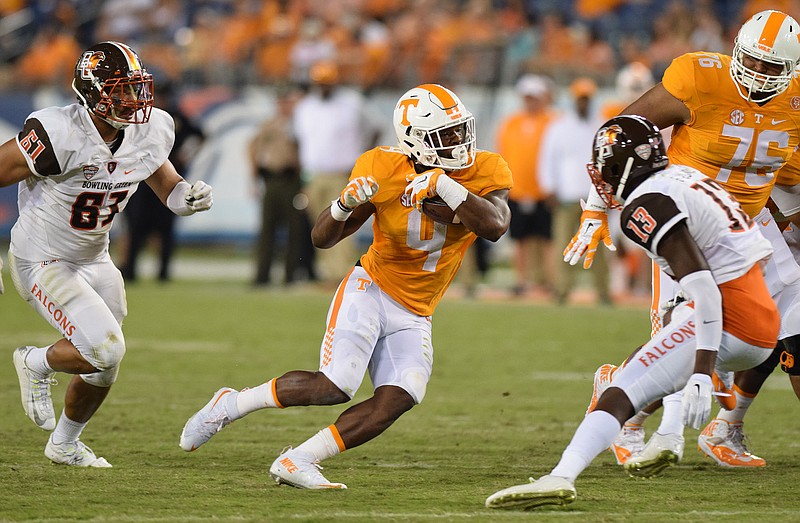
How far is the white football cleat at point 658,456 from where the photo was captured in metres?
4.38

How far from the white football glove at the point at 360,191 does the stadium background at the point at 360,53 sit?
9086 mm

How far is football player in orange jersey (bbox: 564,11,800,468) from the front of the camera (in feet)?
17.8

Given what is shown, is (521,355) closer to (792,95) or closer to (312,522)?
(792,95)

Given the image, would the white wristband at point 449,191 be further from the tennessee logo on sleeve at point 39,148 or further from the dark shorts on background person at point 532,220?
the dark shorts on background person at point 532,220

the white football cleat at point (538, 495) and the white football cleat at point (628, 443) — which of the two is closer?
the white football cleat at point (538, 495)

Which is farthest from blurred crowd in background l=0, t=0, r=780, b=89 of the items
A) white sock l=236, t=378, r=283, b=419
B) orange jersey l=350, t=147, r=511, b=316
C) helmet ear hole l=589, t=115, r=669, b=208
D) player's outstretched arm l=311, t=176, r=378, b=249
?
helmet ear hole l=589, t=115, r=669, b=208

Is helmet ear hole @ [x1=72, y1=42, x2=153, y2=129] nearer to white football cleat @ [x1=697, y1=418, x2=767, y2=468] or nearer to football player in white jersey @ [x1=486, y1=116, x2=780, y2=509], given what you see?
football player in white jersey @ [x1=486, y1=116, x2=780, y2=509]

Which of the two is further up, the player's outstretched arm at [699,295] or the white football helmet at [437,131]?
the white football helmet at [437,131]

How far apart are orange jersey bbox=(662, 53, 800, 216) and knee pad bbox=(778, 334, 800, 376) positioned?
0.58 metres

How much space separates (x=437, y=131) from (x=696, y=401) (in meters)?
1.57

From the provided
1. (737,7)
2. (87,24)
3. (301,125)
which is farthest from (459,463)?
(87,24)

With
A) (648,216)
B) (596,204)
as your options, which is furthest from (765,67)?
(648,216)

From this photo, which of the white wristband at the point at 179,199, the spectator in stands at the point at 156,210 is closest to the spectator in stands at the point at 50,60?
the spectator in stands at the point at 156,210

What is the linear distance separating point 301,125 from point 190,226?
120 inches
